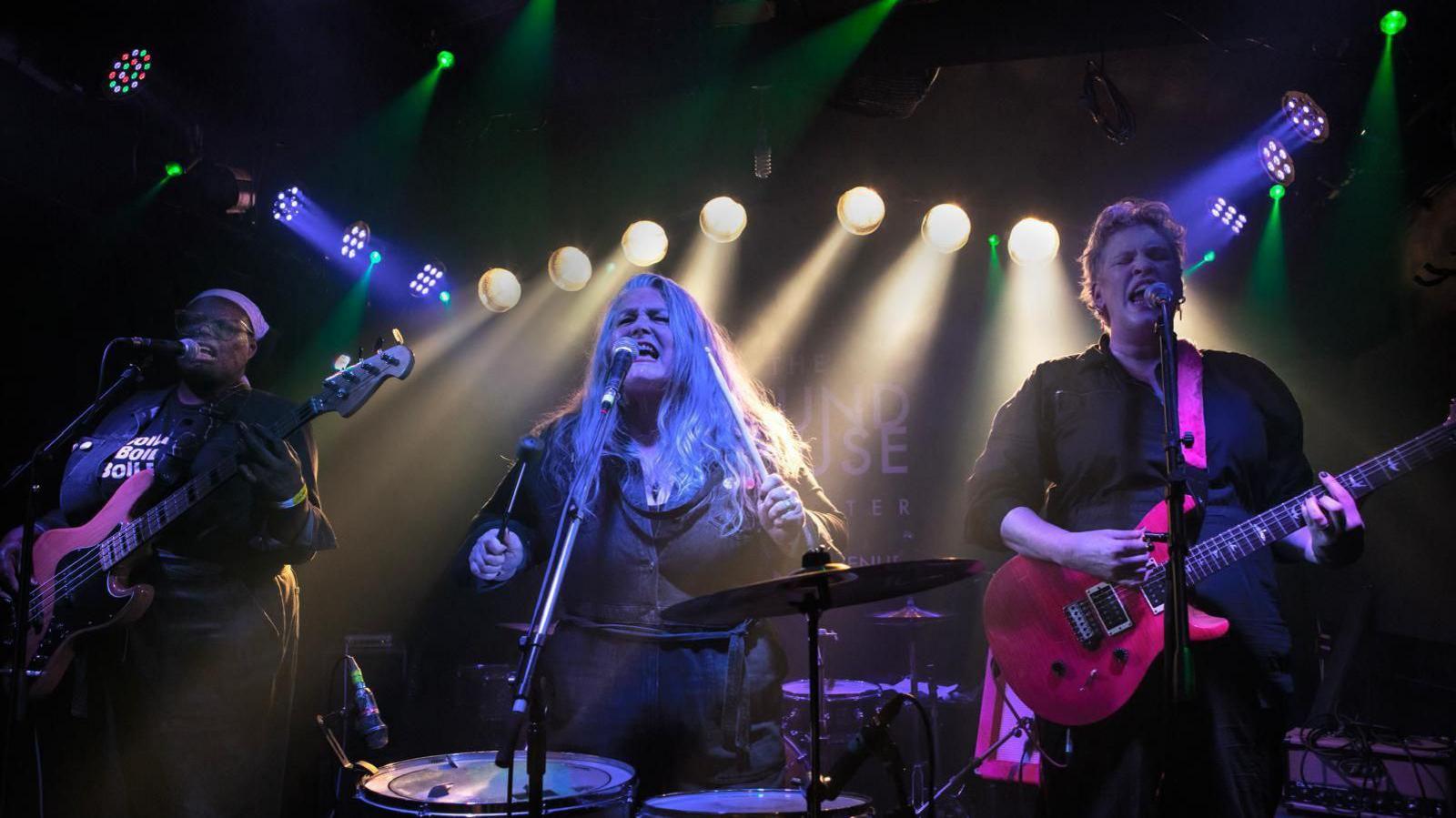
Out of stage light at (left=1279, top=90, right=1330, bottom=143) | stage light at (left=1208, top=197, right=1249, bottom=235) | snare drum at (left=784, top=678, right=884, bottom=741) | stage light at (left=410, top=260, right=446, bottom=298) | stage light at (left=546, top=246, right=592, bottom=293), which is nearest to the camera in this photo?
stage light at (left=1279, top=90, right=1330, bottom=143)

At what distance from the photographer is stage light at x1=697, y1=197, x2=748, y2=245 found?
8180 millimetres

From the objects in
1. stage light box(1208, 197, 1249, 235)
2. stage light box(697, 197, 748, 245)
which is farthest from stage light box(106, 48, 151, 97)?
stage light box(1208, 197, 1249, 235)

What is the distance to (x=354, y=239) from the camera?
6.99m

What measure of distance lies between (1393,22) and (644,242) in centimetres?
537

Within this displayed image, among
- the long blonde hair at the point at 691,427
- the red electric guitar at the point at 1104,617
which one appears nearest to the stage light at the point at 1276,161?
the red electric guitar at the point at 1104,617

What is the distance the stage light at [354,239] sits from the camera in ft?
22.8

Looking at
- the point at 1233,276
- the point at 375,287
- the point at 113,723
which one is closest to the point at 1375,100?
the point at 1233,276

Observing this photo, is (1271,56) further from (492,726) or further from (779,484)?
(492,726)

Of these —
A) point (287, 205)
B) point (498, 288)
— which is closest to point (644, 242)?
point (498, 288)

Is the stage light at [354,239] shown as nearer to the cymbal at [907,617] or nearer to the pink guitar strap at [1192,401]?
the cymbal at [907,617]

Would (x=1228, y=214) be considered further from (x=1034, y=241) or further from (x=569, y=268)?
(x=569, y=268)

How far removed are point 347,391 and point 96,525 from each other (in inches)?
46.4

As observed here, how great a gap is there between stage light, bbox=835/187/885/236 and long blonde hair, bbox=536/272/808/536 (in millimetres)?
4316

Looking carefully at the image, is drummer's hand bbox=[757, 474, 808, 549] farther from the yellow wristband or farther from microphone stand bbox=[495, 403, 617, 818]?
→ the yellow wristband
